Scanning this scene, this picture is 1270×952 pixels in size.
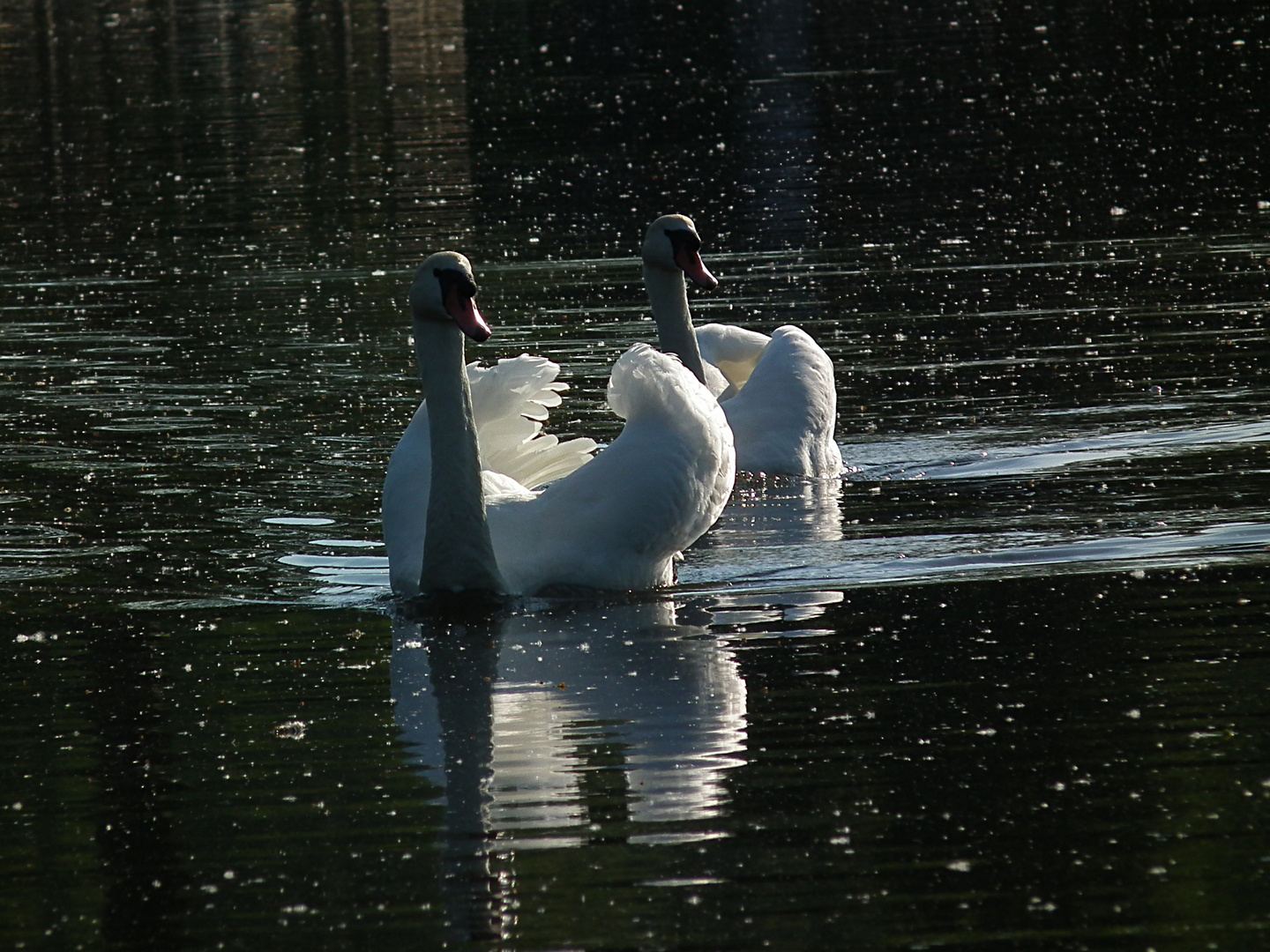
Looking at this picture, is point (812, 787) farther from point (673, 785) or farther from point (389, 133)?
point (389, 133)

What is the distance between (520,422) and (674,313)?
8.21 feet

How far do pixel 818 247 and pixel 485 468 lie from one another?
984 centimetres

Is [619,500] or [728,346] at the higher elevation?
[728,346]

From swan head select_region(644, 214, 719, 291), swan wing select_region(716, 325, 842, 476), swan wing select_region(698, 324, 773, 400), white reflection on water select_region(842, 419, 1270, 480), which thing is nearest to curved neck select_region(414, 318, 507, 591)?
swan wing select_region(716, 325, 842, 476)

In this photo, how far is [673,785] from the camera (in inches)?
263

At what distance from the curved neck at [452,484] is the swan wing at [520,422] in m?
0.59

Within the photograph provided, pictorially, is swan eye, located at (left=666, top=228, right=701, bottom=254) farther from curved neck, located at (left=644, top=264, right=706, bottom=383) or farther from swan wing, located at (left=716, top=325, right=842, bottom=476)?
swan wing, located at (left=716, top=325, right=842, bottom=476)

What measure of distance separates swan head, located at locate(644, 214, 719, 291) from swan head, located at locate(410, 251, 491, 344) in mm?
3341

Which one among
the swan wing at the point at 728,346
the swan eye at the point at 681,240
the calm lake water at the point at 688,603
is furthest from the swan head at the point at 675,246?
the calm lake water at the point at 688,603

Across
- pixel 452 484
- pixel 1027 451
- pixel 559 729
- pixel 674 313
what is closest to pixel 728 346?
pixel 674 313

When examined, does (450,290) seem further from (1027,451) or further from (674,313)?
(1027,451)

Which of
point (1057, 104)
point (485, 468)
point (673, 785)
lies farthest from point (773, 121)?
point (673, 785)

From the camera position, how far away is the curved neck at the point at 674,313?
12719mm

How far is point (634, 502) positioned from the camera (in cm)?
919
